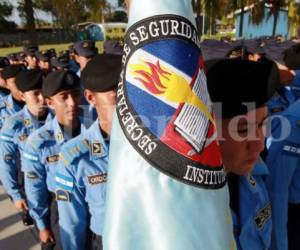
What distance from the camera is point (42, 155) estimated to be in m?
2.73

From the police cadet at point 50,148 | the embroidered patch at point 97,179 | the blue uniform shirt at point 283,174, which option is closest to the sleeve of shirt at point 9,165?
the police cadet at point 50,148

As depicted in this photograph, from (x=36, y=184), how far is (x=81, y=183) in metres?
0.76

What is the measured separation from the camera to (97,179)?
2.06 metres

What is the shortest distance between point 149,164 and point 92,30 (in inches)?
1349

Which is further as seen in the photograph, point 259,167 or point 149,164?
point 259,167

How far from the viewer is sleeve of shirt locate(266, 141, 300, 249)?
1.90 m

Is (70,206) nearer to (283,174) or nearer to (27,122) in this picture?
(283,174)

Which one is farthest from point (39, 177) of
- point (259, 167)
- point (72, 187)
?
point (259, 167)

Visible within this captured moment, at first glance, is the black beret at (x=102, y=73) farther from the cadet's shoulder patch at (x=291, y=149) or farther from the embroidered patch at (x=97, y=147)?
the cadet's shoulder patch at (x=291, y=149)

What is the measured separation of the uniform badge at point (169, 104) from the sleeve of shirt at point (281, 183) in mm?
1011

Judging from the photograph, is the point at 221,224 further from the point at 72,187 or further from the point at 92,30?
the point at 92,30

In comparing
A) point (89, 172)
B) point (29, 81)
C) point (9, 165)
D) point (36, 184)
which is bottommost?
point (9, 165)

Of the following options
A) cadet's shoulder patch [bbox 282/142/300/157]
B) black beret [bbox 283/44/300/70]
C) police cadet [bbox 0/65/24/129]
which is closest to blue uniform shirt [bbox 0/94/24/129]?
police cadet [bbox 0/65/24/129]

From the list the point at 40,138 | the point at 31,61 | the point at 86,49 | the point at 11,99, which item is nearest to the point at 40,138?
the point at 40,138
